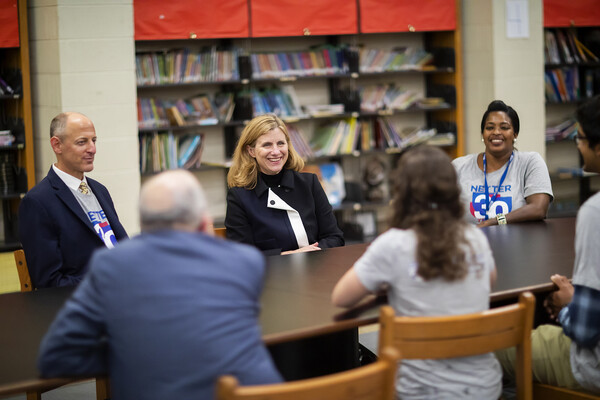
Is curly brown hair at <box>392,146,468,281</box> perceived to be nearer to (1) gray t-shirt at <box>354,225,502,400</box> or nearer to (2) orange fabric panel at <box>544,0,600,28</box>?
(1) gray t-shirt at <box>354,225,502,400</box>

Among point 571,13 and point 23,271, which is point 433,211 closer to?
point 23,271

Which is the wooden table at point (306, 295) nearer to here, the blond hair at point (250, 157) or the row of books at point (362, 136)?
the blond hair at point (250, 157)

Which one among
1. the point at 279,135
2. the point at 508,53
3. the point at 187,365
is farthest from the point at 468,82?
the point at 187,365

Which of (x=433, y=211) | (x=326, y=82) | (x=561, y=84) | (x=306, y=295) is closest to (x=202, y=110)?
(x=326, y=82)

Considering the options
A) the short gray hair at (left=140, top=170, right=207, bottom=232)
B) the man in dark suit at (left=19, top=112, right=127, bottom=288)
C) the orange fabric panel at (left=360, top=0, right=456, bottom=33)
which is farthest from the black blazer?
the orange fabric panel at (left=360, top=0, right=456, bottom=33)

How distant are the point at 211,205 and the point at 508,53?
2883 millimetres

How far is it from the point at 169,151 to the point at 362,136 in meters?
1.73

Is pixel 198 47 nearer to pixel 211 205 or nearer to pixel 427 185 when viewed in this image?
pixel 211 205

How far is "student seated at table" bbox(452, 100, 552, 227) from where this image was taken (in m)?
3.88

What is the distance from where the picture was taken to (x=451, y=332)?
2.08 meters

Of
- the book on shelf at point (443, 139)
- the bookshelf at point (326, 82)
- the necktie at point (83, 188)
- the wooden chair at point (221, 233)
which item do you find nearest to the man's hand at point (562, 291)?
the wooden chair at point (221, 233)

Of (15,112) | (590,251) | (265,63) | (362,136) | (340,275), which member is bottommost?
(340,275)

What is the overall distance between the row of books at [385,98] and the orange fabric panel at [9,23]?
2.81m

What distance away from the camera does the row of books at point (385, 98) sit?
6855 millimetres
